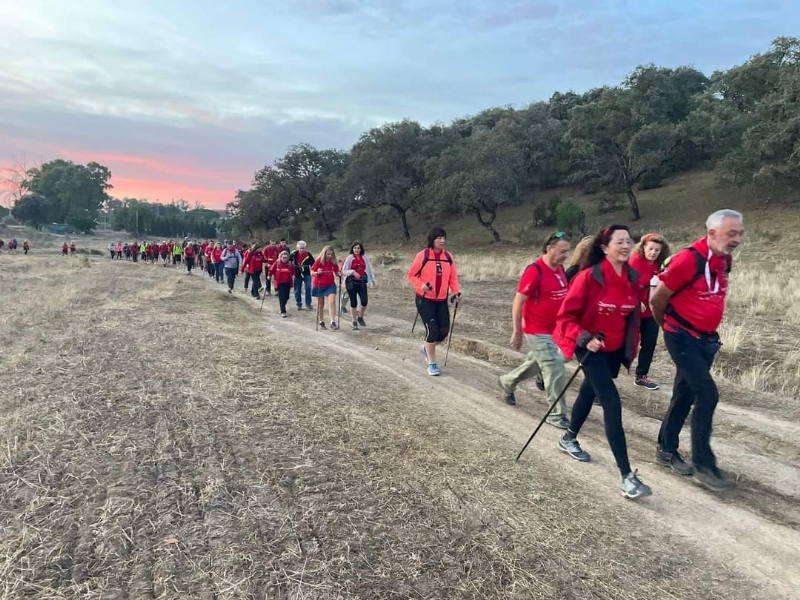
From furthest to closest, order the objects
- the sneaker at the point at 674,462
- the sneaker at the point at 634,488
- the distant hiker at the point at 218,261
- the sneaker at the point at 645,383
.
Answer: the distant hiker at the point at 218,261 < the sneaker at the point at 645,383 < the sneaker at the point at 674,462 < the sneaker at the point at 634,488

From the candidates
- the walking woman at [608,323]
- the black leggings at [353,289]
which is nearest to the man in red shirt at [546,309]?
the walking woman at [608,323]

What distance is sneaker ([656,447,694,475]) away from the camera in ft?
14.7

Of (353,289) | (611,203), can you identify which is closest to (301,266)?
(353,289)

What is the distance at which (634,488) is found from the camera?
157 inches

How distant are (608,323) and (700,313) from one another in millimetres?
767

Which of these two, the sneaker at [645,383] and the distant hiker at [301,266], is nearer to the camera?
the sneaker at [645,383]

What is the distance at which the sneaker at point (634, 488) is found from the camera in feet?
13.0

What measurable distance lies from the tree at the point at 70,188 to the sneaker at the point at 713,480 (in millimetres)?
114456

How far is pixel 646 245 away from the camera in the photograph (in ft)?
22.4

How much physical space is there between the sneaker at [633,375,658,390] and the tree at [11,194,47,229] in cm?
10184

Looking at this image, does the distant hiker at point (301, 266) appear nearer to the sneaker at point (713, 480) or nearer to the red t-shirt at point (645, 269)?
the red t-shirt at point (645, 269)

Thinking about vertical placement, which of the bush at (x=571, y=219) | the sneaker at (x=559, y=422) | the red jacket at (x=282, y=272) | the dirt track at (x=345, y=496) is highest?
the bush at (x=571, y=219)

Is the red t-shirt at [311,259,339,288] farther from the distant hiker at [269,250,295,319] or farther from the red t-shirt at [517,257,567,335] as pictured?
the red t-shirt at [517,257,567,335]

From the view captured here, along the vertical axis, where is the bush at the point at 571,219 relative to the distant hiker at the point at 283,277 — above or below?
above
